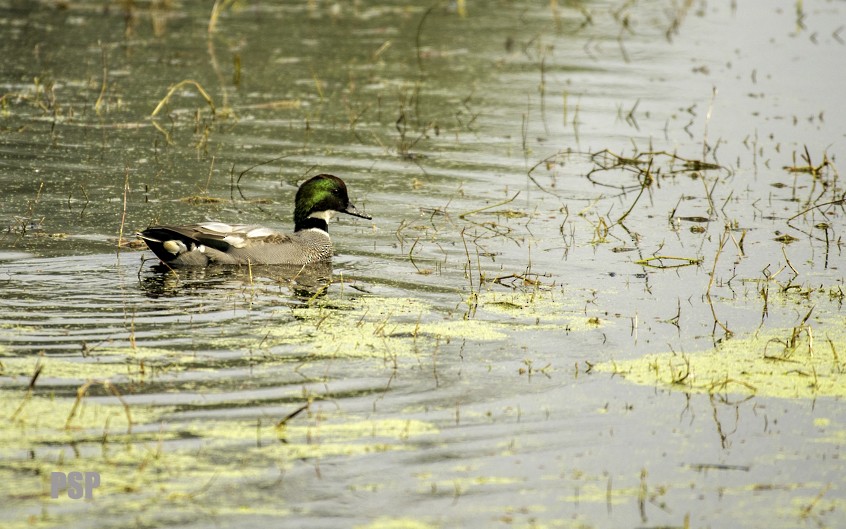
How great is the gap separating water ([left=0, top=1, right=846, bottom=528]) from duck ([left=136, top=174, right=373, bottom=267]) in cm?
24

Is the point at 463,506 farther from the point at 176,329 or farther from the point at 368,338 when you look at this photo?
the point at 176,329

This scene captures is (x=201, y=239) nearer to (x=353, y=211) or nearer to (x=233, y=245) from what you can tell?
(x=233, y=245)

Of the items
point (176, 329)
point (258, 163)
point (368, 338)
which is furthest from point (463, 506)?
point (258, 163)

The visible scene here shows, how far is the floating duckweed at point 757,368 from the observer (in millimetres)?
7418

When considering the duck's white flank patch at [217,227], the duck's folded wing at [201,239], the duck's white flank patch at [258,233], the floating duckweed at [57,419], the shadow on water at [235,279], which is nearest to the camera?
the floating duckweed at [57,419]

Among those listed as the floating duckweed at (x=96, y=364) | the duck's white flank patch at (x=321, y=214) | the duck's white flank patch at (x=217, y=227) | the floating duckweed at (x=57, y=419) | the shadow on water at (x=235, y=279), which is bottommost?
the floating duckweed at (x=57, y=419)

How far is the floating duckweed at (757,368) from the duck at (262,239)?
340 centimetres

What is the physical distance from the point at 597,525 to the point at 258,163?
799 centimetres

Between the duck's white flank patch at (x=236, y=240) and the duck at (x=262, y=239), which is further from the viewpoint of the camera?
the duck's white flank patch at (x=236, y=240)

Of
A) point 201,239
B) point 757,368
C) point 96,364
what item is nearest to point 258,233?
point 201,239

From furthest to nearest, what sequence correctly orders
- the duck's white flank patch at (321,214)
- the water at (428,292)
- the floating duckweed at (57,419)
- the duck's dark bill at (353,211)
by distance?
the duck's dark bill at (353,211), the duck's white flank patch at (321,214), the floating duckweed at (57,419), the water at (428,292)

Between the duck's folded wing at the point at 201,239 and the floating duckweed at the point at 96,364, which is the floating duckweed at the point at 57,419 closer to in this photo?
the floating duckweed at the point at 96,364

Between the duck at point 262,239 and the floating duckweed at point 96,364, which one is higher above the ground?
the duck at point 262,239

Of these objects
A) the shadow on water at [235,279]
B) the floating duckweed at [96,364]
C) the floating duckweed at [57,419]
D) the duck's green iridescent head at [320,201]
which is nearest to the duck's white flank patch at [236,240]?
the shadow on water at [235,279]
